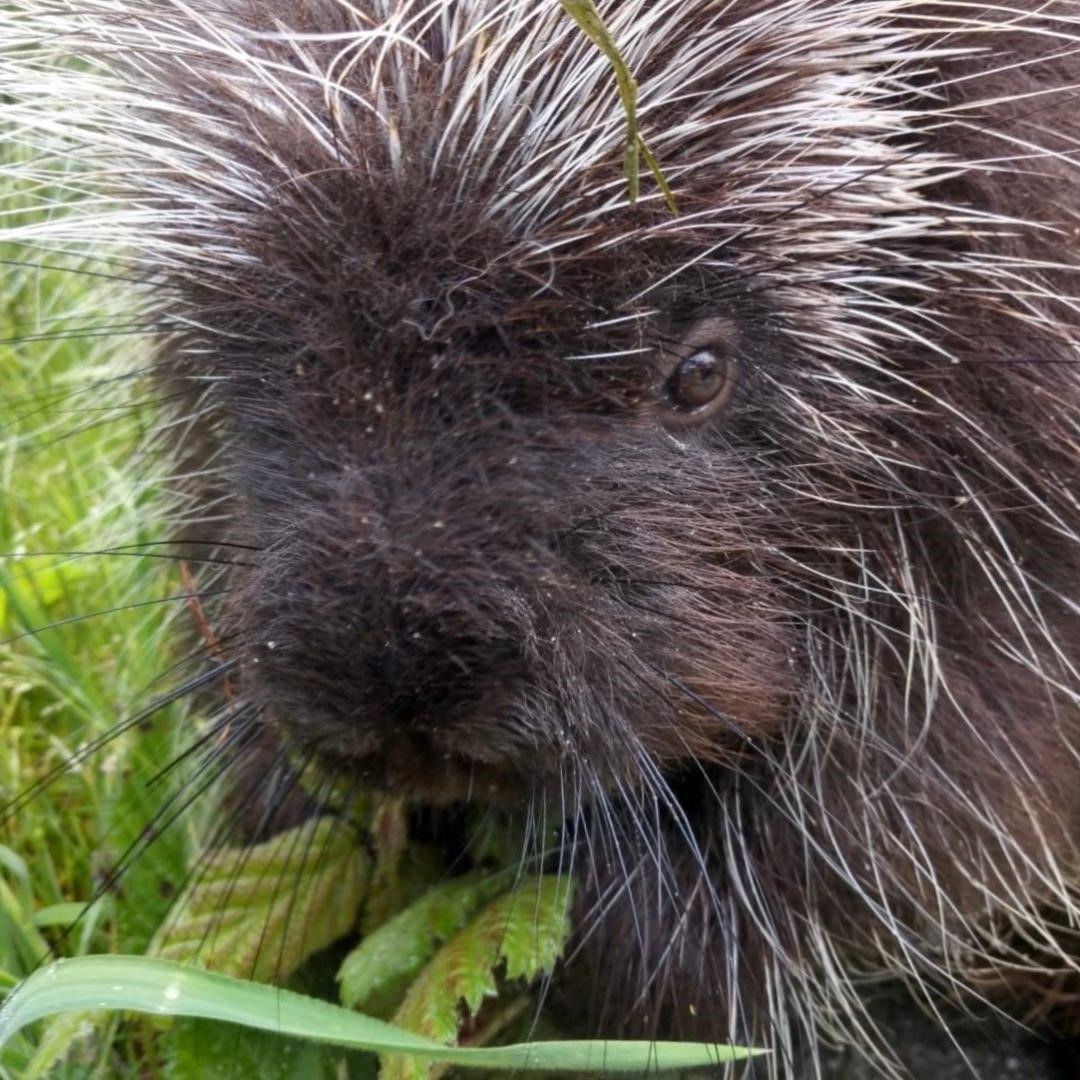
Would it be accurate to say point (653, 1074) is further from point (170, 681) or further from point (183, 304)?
point (183, 304)

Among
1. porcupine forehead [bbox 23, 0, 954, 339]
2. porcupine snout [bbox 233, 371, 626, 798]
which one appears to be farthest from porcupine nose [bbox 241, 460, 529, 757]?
porcupine forehead [bbox 23, 0, 954, 339]

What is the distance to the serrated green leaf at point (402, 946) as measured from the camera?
167 centimetres

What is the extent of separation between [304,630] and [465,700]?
147mm

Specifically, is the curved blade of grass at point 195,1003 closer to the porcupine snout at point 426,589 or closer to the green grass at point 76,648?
the porcupine snout at point 426,589

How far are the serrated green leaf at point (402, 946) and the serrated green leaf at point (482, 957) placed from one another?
27 mm

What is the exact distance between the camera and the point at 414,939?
1722 millimetres

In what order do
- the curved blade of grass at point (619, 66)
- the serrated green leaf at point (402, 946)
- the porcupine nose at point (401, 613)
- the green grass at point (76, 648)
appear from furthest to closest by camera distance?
the green grass at point (76, 648) → the serrated green leaf at point (402, 946) → the porcupine nose at point (401, 613) → the curved blade of grass at point (619, 66)

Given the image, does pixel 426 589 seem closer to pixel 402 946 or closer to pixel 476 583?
pixel 476 583

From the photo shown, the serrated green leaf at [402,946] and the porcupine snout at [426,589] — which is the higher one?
the porcupine snout at [426,589]

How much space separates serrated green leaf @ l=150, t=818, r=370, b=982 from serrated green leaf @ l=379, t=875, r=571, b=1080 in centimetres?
19

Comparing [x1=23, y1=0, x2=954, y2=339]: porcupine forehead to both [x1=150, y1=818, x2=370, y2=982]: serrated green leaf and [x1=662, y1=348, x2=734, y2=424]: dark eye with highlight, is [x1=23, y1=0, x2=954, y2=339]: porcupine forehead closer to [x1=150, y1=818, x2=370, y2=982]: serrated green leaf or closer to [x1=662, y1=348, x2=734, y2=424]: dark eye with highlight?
[x1=662, y1=348, x2=734, y2=424]: dark eye with highlight

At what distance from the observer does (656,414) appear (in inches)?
56.8

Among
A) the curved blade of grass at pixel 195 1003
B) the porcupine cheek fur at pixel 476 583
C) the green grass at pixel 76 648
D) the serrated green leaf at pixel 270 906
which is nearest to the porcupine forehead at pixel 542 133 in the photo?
the porcupine cheek fur at pixel 476 583

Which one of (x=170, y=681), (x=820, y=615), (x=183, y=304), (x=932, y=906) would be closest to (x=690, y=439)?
(x=820, y=615)
